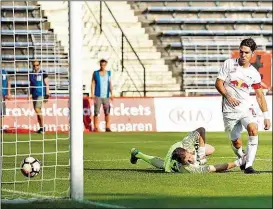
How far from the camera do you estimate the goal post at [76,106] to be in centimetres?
925

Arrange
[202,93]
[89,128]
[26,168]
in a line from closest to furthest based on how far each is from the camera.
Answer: [26,168]
[89,128]
[202,93]

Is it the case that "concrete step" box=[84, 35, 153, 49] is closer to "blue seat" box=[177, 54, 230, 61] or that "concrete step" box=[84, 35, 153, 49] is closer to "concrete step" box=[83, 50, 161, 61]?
"concrete step" box=[83, 50, 161, 61]

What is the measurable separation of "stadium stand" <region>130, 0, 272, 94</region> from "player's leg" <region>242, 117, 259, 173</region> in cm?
1675

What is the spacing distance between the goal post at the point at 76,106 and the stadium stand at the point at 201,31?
20.0m

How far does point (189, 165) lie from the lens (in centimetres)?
1183

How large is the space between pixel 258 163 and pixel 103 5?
59.6ft

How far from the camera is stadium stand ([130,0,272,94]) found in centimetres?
3041

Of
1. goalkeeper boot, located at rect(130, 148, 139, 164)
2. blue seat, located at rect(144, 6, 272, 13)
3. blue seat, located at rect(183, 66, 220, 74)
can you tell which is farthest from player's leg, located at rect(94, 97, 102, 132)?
goalkeeper boot, located at rect(130, 148, 139, 164)

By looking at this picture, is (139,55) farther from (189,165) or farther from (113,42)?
(189,165)

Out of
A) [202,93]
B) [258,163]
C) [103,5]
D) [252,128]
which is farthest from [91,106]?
[252,128]

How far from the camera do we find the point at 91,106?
25.5m

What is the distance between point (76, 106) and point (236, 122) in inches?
147

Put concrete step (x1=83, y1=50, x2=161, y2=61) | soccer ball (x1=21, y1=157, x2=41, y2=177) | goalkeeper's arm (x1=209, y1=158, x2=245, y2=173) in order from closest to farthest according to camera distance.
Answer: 1. soccer ball (x1=21, y1=157, x2=41, y2=177)
2. goalkeeper's arm (x1=209, y1=158, x2=245, y2=173)
3. concrete step (x1=83, y1=50, x2=161, y2=61)

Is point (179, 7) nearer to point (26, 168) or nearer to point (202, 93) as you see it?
point (202, 93)
